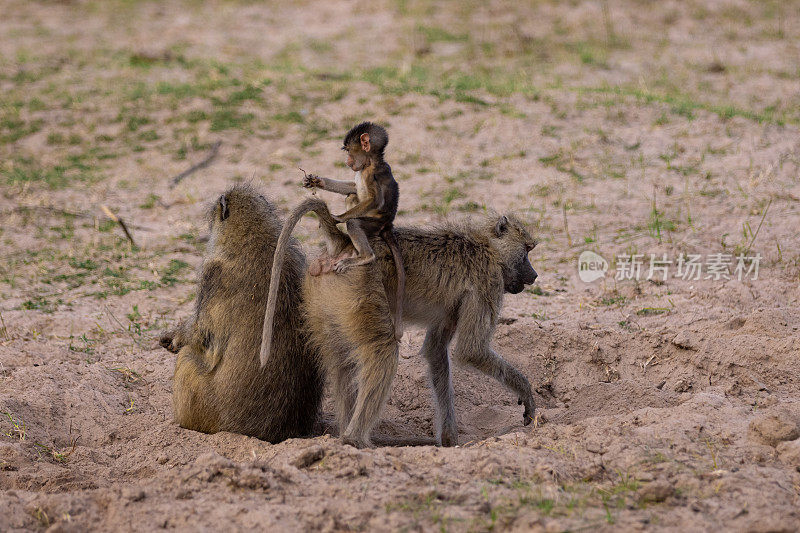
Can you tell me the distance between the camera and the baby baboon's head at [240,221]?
15.5ft

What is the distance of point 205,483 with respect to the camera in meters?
3.70

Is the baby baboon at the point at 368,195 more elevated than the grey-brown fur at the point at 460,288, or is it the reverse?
the baby baboon at the point at 368,195

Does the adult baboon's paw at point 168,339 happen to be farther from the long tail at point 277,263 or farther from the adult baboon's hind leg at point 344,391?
the adult baboon's hind leg at point 344,391

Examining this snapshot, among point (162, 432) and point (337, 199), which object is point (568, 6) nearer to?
point (337, 199)

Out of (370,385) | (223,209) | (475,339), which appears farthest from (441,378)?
(223,209)

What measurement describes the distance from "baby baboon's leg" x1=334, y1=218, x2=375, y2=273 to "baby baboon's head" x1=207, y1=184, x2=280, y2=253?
51 centimetres

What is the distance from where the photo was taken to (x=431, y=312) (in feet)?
15.9

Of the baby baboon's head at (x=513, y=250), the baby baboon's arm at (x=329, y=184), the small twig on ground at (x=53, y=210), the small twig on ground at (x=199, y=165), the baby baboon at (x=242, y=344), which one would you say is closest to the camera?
the baby baboon's arm at (x=329, y=184)

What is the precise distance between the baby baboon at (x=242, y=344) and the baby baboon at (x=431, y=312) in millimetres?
172

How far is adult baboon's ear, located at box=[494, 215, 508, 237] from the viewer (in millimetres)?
4952

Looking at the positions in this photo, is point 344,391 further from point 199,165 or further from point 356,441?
point 199,165

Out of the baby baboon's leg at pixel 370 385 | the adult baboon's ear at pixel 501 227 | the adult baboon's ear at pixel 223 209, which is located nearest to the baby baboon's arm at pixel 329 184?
the adult baboon's ear at pixel 223 209

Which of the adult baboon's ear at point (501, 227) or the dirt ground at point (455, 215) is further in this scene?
the adult baboon's ear at point (501, 227)

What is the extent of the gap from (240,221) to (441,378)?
4.73 feet
